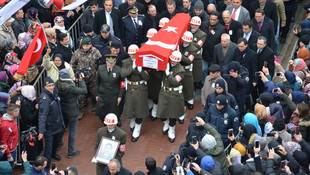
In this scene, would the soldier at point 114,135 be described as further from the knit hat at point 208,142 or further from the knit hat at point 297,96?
the knit hat at point 297,96

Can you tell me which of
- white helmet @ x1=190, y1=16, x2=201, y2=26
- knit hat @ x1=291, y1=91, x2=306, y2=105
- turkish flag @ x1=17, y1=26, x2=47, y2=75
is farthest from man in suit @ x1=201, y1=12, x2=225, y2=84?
turkish flag @ x1=17, y1=26, x2=47, y2=75

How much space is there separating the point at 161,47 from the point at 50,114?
2.63m

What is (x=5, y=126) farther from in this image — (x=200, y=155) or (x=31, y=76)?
(x=200, y=155)

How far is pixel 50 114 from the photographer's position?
8.66 m

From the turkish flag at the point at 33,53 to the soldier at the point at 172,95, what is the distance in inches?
99.2

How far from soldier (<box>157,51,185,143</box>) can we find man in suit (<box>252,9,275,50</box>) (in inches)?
122

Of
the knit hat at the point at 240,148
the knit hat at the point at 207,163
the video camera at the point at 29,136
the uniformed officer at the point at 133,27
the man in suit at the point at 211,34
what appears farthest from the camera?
the uniformed officer at the point at 133,27

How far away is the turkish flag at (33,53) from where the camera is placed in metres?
8.59

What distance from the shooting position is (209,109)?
865 cm

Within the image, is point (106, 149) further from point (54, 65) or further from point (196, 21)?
point (196, 21)

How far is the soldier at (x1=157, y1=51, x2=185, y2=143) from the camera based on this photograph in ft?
30.7

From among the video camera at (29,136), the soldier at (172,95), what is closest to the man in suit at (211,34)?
the soldier at (172,95)

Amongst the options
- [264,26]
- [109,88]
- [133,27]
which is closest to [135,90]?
[109,88]

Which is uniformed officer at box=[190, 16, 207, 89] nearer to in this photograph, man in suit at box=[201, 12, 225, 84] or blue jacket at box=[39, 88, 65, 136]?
man in suit at box=[201, 12, 225, 84]
